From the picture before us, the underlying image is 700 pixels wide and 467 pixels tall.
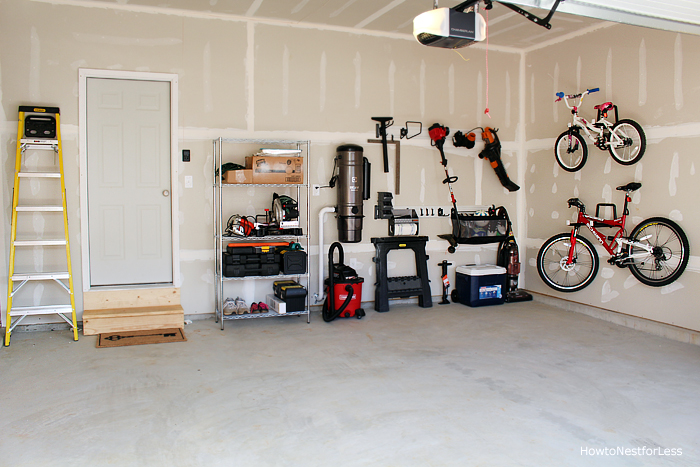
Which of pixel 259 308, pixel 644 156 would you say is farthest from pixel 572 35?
pixel 259 308

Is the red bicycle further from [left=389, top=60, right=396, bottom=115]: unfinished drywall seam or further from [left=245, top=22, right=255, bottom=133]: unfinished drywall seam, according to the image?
[left=245, top=22, right=255, bottom=133]: unfinished drywall seam

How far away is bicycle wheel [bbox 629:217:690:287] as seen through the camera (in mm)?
4754

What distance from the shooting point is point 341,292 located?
17.8 feet

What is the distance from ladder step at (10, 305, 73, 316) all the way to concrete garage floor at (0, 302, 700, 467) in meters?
0.26

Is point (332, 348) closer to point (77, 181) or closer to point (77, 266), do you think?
point (77, 266)

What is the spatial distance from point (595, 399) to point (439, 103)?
4.00 metres

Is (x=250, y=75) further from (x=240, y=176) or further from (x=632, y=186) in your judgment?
(x=632, y=186)

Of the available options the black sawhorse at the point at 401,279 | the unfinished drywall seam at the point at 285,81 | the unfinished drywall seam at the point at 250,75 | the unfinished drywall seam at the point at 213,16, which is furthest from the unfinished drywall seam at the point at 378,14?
the black sawhorse at the point at 401,279

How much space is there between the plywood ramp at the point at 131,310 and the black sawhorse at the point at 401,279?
7.21 feet

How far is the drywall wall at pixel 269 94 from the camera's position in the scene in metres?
4.84

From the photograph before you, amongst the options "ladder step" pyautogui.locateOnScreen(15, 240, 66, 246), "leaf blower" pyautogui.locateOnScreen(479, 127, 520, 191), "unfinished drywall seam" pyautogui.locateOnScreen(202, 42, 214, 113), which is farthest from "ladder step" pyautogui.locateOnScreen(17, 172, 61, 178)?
"leaf blower" pyautogui.locateOnScreen(479, 127, 520, 191)

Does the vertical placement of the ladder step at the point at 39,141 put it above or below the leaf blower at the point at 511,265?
above

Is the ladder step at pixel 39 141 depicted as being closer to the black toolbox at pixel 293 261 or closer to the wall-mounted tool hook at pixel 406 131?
the black toolbox at pixel 293 261

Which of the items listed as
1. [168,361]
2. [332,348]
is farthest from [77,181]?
[332,348]
